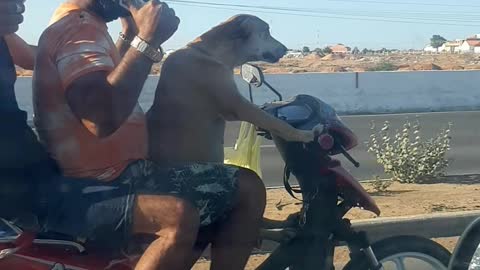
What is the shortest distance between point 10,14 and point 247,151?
1266 mm

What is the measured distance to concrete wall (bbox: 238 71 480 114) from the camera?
915 inches

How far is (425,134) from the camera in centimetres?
1631

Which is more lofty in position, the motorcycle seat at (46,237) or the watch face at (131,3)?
the watch face at (131,3)

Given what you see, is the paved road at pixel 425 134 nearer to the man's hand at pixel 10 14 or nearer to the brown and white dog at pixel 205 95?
the brown and white dog at pixel 205 95

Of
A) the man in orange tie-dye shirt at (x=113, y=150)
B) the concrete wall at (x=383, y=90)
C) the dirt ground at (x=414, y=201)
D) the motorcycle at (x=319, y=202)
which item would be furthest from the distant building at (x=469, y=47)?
the man in orange tie-dye shirt at (x=113, y=150)

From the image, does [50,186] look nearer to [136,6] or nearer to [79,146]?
[79,146]

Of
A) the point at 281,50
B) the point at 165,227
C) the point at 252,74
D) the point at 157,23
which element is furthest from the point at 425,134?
the point at 157,23

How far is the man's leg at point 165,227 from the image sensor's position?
3367mm

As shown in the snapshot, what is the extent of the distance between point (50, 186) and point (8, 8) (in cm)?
73

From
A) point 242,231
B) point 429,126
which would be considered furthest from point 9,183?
point 429,126

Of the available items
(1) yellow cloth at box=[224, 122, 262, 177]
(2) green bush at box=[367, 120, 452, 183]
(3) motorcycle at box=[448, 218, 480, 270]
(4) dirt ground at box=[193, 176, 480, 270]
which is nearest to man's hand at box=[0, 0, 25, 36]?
(1) yellow cloth at box=[224, 122, 262, 177]

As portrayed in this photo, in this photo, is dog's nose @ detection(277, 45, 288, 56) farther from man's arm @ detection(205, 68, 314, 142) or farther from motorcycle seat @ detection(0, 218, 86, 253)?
motorcycle seat @ detection(0, 218, 86, 253)

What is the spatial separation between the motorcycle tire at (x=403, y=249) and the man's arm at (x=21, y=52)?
1782 mm

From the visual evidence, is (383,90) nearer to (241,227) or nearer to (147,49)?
(241,227)
